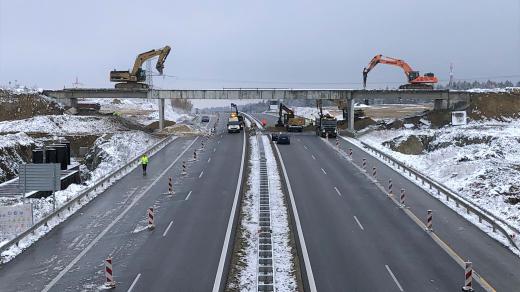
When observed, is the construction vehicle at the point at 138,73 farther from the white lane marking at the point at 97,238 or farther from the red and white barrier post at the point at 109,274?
the red and white barrier post at the point at 109,274

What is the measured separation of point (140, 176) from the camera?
125 feet

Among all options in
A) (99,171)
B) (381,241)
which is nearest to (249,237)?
(381,241)

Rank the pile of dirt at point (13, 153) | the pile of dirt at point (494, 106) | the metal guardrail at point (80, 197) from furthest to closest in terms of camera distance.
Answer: the pile of dirt at point (494, 106)
the pile of dirt at point (13, 153)
the metal guardrail at point (80, 197)

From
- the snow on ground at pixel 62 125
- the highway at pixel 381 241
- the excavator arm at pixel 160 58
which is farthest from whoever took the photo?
the excavator arm at pixel 160 58

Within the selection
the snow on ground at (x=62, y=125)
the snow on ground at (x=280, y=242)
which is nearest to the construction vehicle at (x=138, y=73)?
the snow on ground at (x=62, y=125)

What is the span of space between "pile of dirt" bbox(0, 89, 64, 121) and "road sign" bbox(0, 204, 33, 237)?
54.5 m

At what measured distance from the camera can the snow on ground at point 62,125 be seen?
62969 millimetres

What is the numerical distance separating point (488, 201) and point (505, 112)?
4632cm

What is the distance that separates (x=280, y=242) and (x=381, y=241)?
4.53 meters

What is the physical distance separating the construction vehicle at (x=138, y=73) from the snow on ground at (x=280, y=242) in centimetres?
4313

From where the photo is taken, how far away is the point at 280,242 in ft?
72.7

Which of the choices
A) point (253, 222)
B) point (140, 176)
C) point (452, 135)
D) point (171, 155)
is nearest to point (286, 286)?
point (253, 222)

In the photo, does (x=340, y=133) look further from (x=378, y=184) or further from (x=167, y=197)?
(x=167, y=197)

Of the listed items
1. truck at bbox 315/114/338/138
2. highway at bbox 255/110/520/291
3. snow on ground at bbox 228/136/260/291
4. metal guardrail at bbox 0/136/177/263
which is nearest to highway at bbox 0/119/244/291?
metal guardrail at bbox 0/136/177/263
